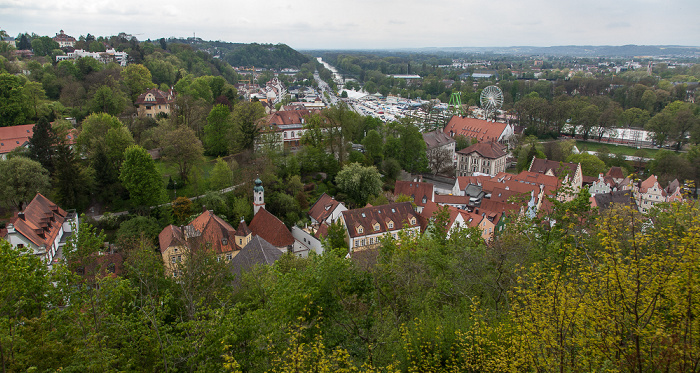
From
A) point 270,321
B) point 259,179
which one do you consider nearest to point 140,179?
point 259,179

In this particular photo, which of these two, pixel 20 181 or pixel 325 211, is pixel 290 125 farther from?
pixel 20 181

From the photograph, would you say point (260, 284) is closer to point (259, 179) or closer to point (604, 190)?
point (259, 179)

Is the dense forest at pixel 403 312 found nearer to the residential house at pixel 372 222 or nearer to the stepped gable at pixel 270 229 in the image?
the stepped gable at pixel 270 229

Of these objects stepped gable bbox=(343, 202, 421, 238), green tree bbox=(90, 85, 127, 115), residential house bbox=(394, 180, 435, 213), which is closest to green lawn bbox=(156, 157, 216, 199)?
green tree bbox=(90, 85, 127, 115)

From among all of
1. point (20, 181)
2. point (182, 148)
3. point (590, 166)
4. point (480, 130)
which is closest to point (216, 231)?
point (182, 148)

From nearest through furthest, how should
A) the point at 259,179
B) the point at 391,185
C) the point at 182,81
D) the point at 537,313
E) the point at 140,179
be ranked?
1. the point at 537,313
2. the point at 140,179
3. the point at 259,179
4. the point at 391,185
5. the point at 182,81

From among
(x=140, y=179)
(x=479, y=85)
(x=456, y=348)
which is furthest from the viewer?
(x=479, y=85)
